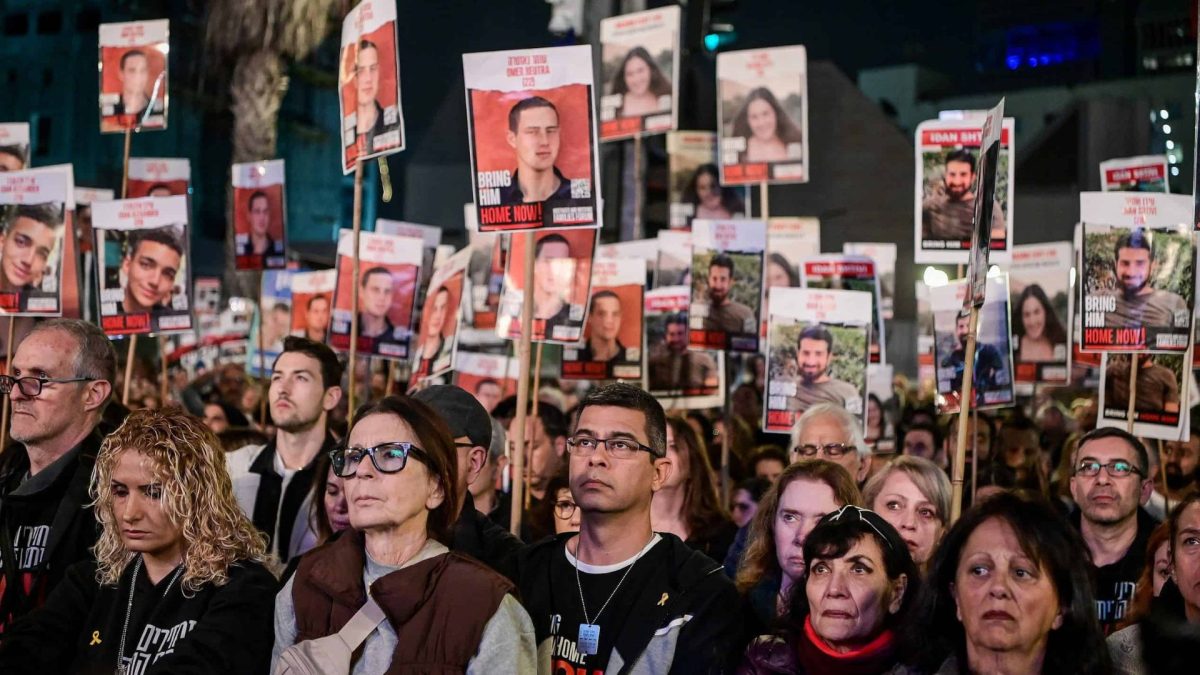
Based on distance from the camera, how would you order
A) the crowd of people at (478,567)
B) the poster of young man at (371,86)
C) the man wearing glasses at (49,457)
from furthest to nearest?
1. the poster of young man at (371,86)
2. the man wearing glasses at (49,457)
3. the crowd of people at (478,567)

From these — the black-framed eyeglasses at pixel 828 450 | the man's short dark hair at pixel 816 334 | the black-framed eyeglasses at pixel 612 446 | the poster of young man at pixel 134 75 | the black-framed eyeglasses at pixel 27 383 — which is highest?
the poster of young man at pixel 134 75

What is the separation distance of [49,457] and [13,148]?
4.96 meters

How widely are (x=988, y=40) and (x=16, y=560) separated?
55.2 meters

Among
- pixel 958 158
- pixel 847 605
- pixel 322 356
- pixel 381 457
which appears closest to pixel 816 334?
pixel 958 158

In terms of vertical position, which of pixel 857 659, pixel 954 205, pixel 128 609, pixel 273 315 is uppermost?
pixel 954 205

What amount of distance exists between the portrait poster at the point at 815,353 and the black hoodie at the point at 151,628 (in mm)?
4938

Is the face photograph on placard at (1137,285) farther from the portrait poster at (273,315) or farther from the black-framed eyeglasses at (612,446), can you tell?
the portrait poster at (273,315)

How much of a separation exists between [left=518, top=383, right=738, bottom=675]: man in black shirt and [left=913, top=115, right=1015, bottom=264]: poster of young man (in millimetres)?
4599

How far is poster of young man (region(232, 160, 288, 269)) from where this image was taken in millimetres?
10727

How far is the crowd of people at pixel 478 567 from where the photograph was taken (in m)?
3.78

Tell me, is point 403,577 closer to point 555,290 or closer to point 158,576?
point 158,576

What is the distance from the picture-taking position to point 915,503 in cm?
555

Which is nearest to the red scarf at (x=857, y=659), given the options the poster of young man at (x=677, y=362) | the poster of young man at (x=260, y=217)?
the poster of young man at (x=677, y=362)

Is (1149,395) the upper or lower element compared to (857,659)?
upper
